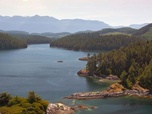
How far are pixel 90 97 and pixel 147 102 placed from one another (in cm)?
2079

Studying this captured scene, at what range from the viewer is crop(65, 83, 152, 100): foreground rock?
384 feet

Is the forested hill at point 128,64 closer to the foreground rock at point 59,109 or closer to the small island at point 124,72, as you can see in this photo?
the small island at point 124,72

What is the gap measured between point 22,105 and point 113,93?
138ft

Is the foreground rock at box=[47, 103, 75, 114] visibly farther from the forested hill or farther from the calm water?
the forested hill

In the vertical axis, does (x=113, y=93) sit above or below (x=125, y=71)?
below

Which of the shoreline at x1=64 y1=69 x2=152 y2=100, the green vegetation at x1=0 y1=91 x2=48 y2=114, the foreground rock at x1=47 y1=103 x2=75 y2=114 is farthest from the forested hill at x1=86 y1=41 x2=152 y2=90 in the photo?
the green vegetation at x1=0 y1=91 x2=48 y2=114

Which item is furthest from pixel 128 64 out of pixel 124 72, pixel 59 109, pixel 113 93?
pixel 59 109

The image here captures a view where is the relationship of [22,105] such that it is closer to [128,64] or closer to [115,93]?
[115,93]

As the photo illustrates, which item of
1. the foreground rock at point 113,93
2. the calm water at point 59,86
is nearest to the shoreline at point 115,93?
the foreground rock at point 113,93

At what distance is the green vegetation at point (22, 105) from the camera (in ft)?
285

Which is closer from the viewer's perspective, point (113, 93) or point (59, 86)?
point (113, 93)

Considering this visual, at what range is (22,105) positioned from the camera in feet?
297

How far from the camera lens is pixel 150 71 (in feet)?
417

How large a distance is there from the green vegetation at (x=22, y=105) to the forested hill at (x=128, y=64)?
46.9 metres
